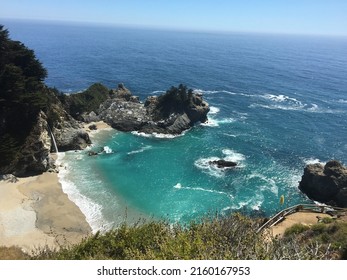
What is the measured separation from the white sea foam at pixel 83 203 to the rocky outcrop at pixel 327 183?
32.4 m

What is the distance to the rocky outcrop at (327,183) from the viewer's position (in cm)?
5159

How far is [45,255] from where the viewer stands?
24062 millimetres

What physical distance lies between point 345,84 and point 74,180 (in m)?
118

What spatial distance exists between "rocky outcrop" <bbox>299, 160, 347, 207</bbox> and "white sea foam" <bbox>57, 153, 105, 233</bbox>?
32434mm

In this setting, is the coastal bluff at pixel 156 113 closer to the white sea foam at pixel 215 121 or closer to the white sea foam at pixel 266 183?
the white sea foam at pixel 215 121

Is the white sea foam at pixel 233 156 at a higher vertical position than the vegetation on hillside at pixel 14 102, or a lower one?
lower

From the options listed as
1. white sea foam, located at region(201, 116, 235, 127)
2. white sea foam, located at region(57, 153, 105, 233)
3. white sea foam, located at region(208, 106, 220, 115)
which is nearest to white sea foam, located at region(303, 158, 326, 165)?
white sea foam, located at region(201, 116, 235, 127)

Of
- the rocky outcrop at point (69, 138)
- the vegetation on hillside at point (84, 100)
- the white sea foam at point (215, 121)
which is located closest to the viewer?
the rocky outcrop at point (69, 138)

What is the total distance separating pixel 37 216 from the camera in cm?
4294

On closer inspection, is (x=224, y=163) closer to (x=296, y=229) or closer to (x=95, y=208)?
(x=95, y=208)

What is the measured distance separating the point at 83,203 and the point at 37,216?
6.18m

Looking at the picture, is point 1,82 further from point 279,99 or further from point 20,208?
point 279,99

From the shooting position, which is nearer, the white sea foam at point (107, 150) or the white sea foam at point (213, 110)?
the white sea foam at point (107, 150)

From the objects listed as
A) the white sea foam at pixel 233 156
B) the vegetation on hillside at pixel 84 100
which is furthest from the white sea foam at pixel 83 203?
the white sea foam at pixel 233 156
